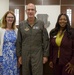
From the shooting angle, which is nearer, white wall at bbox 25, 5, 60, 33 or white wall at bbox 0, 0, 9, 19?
white wall at bbox 25, 5, 60, 33

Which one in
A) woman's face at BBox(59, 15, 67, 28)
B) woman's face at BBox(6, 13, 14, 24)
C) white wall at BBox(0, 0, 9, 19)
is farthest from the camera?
white wall at BBox(0, 0, 9, 19)

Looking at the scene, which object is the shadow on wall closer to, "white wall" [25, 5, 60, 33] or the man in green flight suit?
"white wall" [25, 5, 60, 33]

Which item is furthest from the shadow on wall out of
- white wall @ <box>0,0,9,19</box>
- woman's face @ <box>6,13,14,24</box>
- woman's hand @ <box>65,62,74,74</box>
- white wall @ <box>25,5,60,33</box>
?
woman's hand @ <box>65,62,74,74</box>

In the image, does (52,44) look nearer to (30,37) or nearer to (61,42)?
(61,42)

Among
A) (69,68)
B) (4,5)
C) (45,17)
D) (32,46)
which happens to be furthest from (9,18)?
(4,5)

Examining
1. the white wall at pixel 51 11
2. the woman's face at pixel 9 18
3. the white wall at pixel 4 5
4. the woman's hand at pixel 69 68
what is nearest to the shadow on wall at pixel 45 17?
the white wall at pixel 51 11

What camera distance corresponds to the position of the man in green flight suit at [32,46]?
2.71 meters

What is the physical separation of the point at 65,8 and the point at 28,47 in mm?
3631

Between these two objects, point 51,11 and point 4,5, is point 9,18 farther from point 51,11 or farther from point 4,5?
point 4,5

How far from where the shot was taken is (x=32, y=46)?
2711mm

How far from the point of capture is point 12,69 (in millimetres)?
2877

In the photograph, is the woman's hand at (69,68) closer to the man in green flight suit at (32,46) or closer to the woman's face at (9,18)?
the man in green flight suit at (32,46)

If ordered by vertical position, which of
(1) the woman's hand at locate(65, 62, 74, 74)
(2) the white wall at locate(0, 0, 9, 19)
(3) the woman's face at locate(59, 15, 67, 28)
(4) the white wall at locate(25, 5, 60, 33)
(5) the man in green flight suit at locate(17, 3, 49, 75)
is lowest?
(1) the woman's hand at locate(65, 62, 74, 74)

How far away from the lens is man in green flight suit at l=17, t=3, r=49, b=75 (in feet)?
8.90
